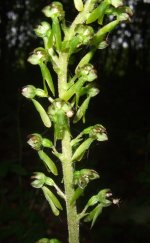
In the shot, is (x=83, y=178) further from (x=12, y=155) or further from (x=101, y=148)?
(x=12, y=155)

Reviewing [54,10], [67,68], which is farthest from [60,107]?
[54,10]

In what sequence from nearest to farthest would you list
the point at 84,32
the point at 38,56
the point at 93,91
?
the point at 84,32, the point at 38,56, the point at 93,91

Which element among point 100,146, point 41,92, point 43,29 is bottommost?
point 41,92

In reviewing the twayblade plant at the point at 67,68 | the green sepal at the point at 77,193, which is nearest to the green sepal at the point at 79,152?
the twayblade plant at the point at 67,68

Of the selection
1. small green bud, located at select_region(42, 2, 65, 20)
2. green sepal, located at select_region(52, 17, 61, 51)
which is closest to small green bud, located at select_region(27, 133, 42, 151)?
green sepal, located at select_region(52, 17, 61, 51)

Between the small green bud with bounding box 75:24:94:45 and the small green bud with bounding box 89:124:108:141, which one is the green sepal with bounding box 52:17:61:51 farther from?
the small green bud with bounding box 89:124:108:141

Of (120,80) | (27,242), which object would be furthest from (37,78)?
A: (27,242)

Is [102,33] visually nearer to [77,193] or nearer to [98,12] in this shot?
[98,12]

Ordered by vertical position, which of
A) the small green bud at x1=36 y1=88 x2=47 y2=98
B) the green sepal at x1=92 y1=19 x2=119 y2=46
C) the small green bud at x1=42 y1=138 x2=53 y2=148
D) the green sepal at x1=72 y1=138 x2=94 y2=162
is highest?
the green sepal at x1=92 y1=19 x2=119 y2=46

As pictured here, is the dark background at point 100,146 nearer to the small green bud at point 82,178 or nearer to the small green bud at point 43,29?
the small green bud at point 82,178
